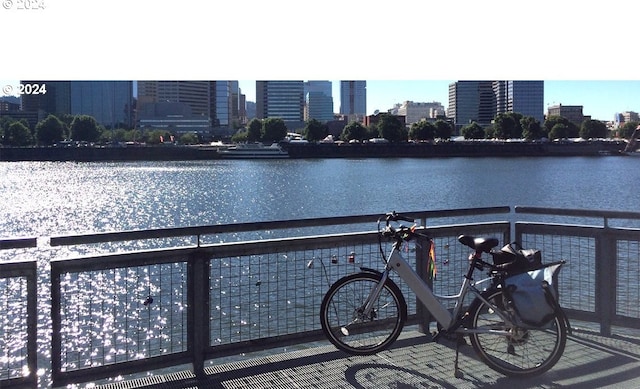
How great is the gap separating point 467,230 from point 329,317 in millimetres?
1972

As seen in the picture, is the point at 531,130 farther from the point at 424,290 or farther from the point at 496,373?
the point at 496,373

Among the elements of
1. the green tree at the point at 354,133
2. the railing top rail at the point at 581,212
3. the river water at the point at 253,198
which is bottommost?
the river water at the point at 253,198

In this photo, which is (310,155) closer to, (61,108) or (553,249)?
(61,108)

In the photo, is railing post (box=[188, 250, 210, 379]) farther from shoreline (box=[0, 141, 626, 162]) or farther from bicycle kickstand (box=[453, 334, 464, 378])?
shoreline (box=[0, 141, 626, 162])

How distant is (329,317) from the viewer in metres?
6.14

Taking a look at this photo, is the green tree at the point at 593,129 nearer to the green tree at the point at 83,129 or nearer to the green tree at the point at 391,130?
the green tree at the point at 391,130

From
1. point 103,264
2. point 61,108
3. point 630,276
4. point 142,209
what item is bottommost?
point 142,209

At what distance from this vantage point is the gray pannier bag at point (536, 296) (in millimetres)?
5363

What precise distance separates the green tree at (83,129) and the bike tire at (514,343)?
166 metres

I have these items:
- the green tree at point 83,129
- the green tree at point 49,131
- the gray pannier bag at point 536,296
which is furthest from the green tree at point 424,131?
the gray pannier bag at point 536,296

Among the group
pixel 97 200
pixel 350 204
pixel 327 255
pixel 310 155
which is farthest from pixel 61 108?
pixel 327 255

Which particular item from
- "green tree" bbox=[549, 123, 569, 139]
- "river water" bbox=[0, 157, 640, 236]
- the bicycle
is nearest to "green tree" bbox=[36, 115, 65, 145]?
"river water" bbox=[0, 157, 640, 236]

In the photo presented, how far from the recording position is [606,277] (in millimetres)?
6832

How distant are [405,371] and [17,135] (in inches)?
6070
